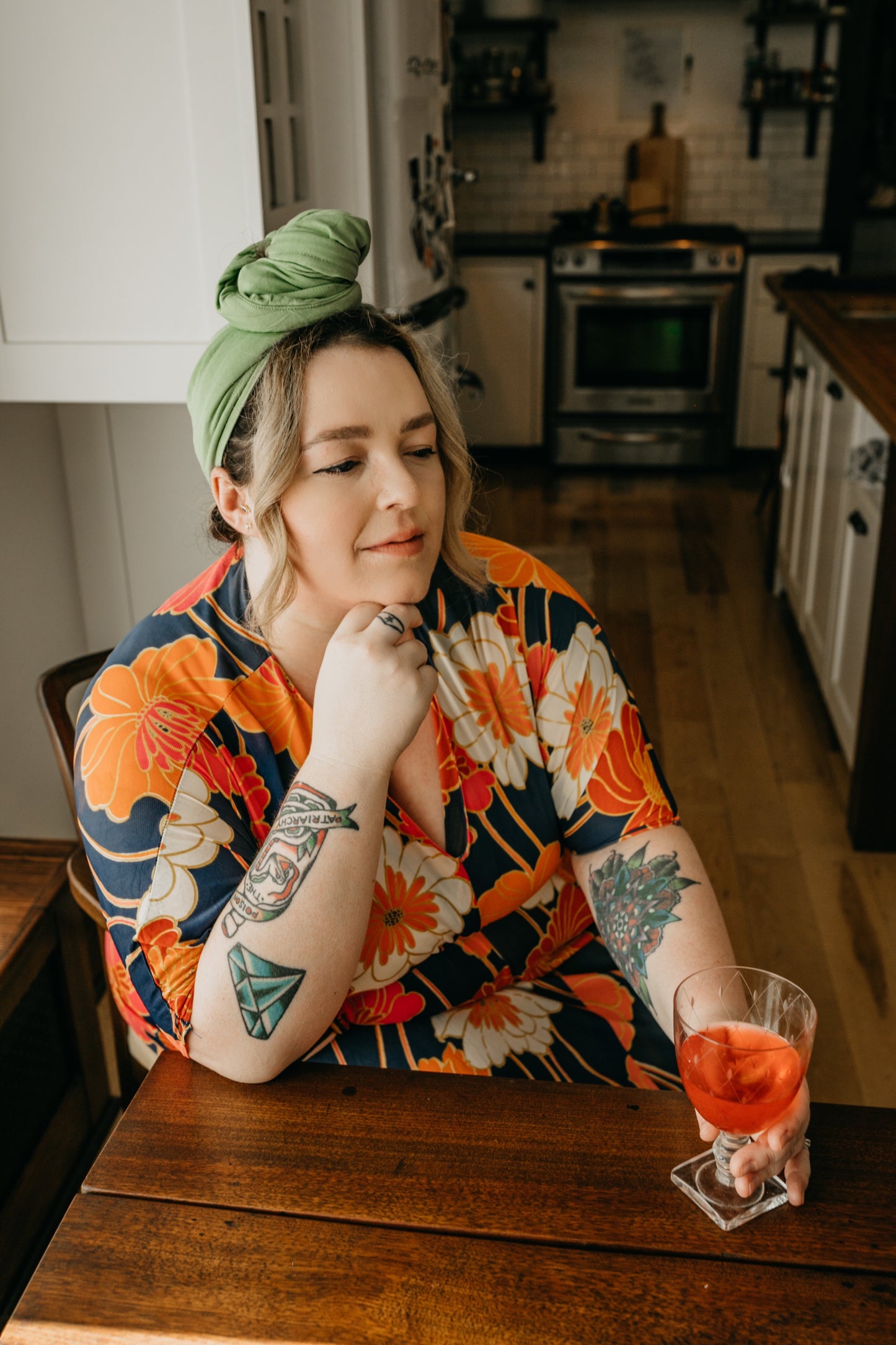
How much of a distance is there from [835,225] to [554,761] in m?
5.15

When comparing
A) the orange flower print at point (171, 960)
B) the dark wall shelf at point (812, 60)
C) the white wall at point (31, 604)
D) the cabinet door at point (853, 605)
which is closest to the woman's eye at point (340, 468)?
the orange flower print at point (171, 960)

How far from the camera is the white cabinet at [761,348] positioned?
5402 millimetres

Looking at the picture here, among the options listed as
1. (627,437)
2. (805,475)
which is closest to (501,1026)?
(805,475)

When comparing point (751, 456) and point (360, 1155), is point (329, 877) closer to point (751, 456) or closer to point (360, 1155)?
point (360, 1155)

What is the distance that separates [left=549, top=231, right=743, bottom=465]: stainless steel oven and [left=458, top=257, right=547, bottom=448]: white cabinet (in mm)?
93

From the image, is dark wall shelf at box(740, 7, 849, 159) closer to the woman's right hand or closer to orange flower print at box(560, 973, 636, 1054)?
orange flower print at box(560, 973, 636, 1054)

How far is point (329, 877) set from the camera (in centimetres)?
101

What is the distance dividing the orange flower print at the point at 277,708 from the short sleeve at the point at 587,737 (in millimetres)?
270

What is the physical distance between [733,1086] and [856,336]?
2.78 metres

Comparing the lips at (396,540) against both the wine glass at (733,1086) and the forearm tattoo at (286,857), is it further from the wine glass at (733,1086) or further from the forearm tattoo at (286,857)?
the wine glass at (733,1086)

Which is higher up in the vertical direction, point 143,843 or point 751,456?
point 143,843

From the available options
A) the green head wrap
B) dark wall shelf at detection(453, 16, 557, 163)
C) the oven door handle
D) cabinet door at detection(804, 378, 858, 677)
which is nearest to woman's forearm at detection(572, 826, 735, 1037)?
the green head wrap

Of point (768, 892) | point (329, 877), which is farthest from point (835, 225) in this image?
point (329, 877)

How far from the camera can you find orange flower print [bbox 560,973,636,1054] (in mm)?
1359
